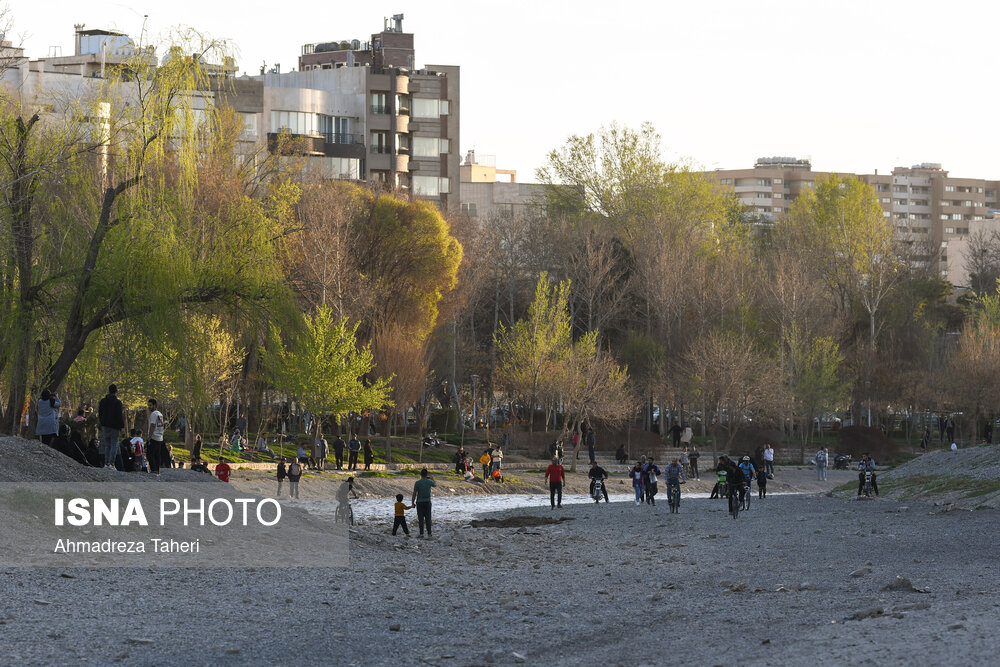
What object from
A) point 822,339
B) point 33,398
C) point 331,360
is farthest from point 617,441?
point 33,398

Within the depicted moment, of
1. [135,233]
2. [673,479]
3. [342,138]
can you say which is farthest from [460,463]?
[342,138]

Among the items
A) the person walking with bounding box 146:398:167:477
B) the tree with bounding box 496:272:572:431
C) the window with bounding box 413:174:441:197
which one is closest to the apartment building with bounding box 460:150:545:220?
the window with bounding box 413:174:441:197

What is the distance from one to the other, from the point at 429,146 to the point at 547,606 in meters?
91.8

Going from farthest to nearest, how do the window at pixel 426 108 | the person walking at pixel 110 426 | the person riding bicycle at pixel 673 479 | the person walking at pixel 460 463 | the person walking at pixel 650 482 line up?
the window at pixel 426 108 → the person walking at pixel 460 463 → the person walking at pixel 650 482 → the person riding bicycle at pixel 673 479 → the person walking at pixel 110 426

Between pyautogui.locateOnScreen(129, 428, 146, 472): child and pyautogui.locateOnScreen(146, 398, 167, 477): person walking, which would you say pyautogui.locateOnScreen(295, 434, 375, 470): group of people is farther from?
pyautogui.locateOnScreen(146, 398, 167, 477): person walking

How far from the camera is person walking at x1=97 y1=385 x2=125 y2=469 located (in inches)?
1008

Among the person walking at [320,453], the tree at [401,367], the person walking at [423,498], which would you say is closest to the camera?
the person walking at [423,498]

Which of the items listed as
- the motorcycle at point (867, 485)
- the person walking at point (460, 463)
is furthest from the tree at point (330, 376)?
the motorcycle at point (867, 485)

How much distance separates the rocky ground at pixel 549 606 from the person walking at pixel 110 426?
17.9 ft

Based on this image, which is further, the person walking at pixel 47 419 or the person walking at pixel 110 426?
the person walking at pixel 110 426

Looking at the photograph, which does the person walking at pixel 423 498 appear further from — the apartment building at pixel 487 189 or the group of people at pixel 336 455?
the apartment building at pixel 487 189

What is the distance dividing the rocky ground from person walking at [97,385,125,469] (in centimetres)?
545

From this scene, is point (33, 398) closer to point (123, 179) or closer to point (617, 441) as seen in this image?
point (123, 179)

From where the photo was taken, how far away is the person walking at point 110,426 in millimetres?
25594
